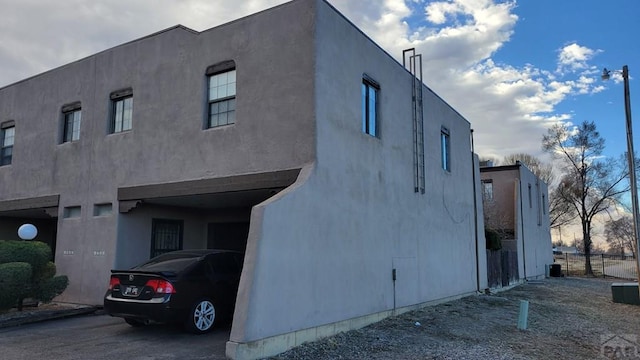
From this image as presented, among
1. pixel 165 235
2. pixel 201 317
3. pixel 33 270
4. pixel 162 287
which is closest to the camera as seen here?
pixel 162 287

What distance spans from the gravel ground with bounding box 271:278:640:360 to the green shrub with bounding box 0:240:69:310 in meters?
6.46

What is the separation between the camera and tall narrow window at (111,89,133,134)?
41.7 ft

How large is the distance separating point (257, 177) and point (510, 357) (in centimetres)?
573

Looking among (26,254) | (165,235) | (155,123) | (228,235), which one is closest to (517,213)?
(228,235)

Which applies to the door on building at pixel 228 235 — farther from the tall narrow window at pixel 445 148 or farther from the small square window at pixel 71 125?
the tall narrow window at pixel 445 148

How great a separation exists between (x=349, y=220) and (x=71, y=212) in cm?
800

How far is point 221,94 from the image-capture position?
10961 mm

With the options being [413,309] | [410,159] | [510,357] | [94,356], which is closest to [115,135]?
[94,356]

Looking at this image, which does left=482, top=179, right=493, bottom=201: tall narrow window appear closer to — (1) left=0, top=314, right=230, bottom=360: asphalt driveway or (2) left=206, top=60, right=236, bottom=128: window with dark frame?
(2) left=206, top=60, right=236, bottom=128: window with dark frame

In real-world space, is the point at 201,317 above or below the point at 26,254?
below

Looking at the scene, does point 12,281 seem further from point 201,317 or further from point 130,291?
point 201,317

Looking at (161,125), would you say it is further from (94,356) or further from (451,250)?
(451,250)

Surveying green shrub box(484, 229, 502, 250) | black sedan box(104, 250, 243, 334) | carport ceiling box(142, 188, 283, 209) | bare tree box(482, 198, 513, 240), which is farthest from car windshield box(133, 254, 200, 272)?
bare tree box(482, 198, 513, 240)

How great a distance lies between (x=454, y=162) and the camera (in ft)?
56.0
